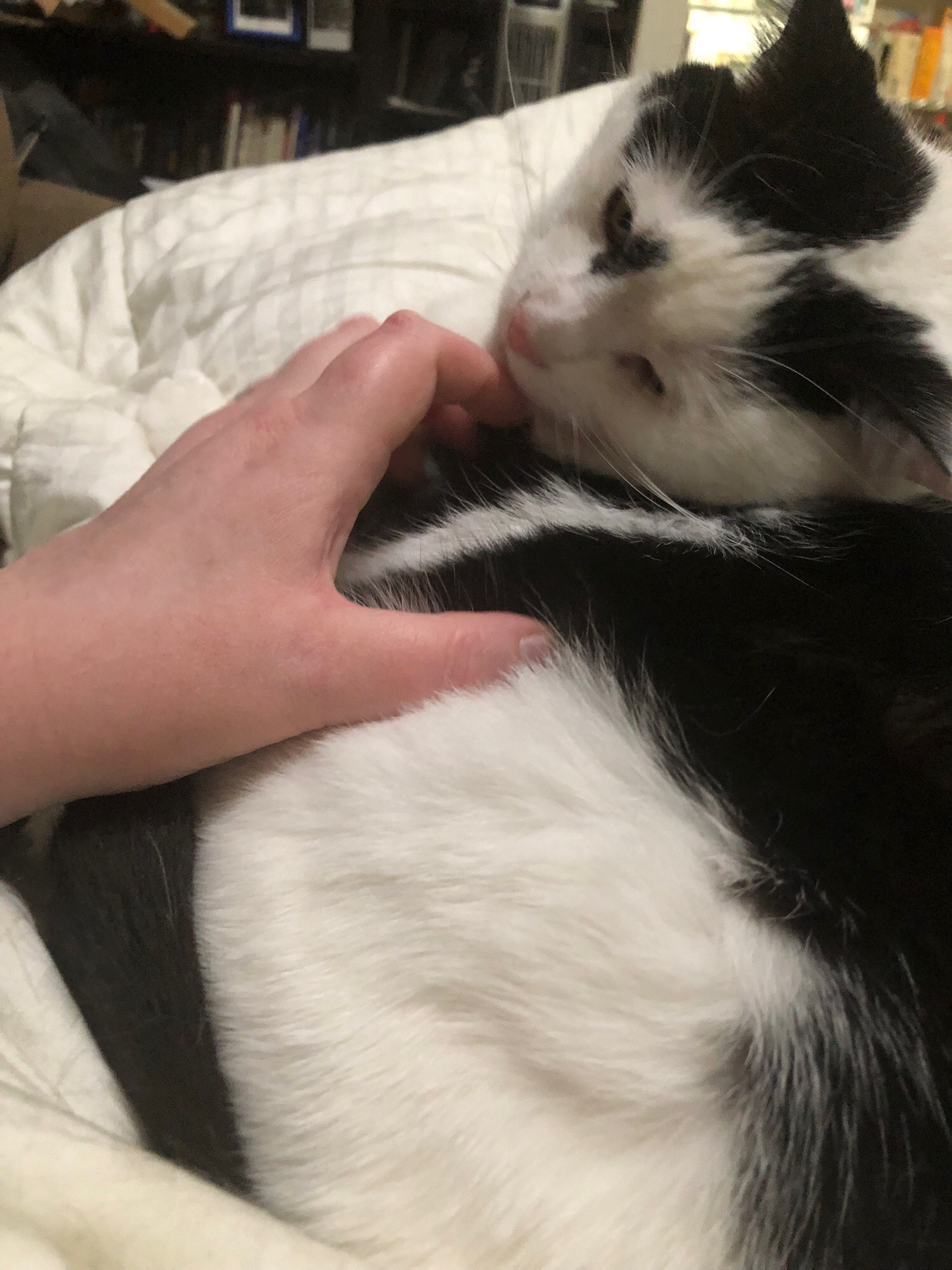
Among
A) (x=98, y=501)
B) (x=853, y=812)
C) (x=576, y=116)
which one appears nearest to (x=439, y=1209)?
(x=853, y=812)

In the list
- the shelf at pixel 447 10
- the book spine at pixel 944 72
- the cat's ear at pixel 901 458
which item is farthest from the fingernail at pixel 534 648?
the book spine at pixel 944 72

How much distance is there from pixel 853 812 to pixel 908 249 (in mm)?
453

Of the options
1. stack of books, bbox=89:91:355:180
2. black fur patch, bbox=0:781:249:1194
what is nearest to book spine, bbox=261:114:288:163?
stack of books, bbox=89:91:355:180

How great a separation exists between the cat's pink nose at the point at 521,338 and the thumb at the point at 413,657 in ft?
0.94

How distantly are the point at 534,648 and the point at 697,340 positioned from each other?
0.98ft

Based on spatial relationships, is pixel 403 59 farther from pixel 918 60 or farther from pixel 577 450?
pixel 577 450

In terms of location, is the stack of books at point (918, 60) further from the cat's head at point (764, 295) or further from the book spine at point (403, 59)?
the cat's head at point (764, 295)

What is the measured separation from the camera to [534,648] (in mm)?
586

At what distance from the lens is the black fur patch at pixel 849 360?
0.60 metres

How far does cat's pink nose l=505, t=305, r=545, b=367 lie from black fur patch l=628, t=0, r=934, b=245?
0.17 meters

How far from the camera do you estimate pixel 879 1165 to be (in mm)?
419

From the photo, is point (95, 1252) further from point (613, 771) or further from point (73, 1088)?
point (613, 771)

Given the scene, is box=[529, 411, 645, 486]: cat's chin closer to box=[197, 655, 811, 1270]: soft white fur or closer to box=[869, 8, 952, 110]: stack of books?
box=[197, 655, 811, 1270]: soft white fur

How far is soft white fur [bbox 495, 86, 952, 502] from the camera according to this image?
2.13ft
